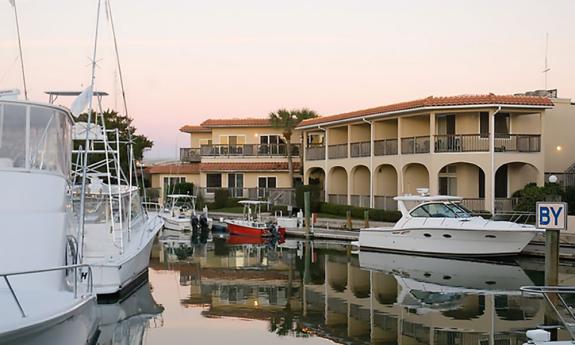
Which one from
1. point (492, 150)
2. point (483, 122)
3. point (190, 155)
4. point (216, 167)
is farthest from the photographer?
point (190, 155)

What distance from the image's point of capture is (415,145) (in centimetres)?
3888

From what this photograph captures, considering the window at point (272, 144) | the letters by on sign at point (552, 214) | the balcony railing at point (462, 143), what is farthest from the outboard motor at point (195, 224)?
the letters by on sign at point (552, 214)

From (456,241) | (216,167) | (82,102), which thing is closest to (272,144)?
(216,167)

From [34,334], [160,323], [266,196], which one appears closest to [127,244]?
[160,323]

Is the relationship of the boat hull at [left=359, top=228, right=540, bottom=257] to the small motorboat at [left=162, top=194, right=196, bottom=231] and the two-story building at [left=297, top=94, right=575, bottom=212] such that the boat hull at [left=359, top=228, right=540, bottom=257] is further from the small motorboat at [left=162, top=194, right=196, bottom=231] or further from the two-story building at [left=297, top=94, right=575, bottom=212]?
the small motorboat at [left=162, top=194, right=196, bottom=231]

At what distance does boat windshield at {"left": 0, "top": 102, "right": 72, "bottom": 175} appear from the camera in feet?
40.9

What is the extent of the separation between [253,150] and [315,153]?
9.32 metres

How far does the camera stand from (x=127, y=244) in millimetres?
22016

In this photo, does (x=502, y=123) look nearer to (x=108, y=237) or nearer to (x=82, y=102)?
(x=108, y=237)

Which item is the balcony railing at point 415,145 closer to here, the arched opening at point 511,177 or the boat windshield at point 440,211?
the arched opening at point 511,177

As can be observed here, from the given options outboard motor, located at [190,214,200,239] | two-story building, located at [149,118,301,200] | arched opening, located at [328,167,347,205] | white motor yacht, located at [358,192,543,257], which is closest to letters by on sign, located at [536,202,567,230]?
white motor yacht, located at [358,192,543,257]

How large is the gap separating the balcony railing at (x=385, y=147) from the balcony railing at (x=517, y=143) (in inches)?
243

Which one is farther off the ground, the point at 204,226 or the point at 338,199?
the point at 338,199

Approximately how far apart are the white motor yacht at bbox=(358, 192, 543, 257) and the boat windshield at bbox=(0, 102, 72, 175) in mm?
18173
